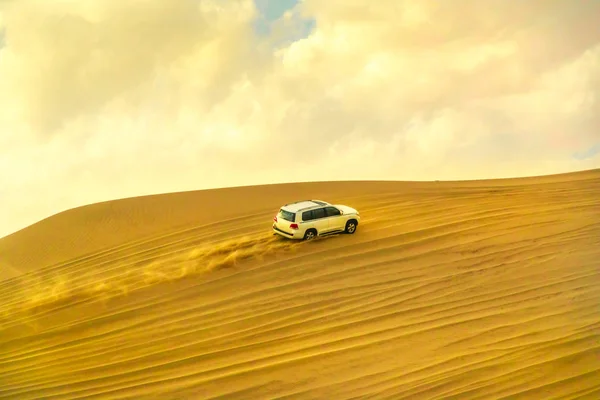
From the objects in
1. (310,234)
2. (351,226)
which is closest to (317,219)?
(310,234)

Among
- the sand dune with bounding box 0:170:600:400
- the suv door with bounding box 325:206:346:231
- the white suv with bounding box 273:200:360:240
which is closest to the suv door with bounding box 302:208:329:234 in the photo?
the white suv with bounding box 273:200:360:240

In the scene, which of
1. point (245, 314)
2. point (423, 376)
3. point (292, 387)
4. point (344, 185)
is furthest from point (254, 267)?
point (344, 185)

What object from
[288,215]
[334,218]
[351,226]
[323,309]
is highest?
[288,215]

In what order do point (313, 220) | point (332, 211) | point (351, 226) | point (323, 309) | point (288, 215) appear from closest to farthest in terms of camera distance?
point (323, 309) < point (288, 215) < point (313, 220) < point (332, 211) < point (351, 226)

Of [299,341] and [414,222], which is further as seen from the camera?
[414,222]

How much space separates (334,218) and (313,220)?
0.67 metres

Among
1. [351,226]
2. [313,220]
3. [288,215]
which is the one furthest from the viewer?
[351,226]

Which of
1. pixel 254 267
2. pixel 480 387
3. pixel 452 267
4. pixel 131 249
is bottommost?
pixel 480 387

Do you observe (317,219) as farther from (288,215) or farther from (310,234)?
(288,215)

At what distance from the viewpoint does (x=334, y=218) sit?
1697 cm

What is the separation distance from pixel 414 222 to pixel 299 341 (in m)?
7.33

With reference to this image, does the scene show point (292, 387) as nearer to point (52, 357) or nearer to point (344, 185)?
point (52, 357)

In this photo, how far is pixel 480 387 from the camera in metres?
10.8

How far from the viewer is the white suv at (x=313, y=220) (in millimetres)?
16531
